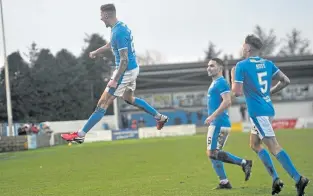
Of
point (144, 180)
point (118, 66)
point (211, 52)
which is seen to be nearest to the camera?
point (118, 66)

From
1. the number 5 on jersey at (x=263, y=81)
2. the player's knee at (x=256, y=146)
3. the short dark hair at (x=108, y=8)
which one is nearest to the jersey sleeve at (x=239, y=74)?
the number 5 on jersey at (x=263, y=81)

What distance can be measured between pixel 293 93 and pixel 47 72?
104 feet

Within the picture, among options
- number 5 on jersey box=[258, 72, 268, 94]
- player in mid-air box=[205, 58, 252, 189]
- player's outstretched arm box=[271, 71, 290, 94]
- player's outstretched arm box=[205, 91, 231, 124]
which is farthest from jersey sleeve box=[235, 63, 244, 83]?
player in mid-air box=[205, 58, 252, 189]

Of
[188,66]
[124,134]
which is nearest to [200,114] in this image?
[188,66]

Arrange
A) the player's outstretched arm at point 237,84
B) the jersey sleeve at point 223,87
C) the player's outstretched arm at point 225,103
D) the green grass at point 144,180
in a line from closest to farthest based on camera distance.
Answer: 1. the player's outstretched arm at point 237,84
2. the player's outstretched arm at point 225,103
3. the green grass at point 144,180
4. the jersey sleeve at point 223,87

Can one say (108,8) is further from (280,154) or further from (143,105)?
(280,154)

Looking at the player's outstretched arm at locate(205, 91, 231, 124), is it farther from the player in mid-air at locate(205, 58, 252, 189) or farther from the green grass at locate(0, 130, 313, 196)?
the green grass at locate(0, 130, 313, 196)

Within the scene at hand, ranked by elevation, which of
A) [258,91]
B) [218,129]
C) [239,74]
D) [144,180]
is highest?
[239,74]

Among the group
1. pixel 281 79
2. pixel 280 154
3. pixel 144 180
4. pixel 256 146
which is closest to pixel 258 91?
pixel 281 79

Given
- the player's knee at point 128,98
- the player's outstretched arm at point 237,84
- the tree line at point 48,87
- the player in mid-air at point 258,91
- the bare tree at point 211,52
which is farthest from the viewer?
the bare tree at point 211,52

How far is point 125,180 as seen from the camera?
14.1 m

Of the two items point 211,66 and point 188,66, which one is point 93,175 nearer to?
point 211,66

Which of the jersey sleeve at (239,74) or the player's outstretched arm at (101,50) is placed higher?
the player's outstretched arm at (101,50)

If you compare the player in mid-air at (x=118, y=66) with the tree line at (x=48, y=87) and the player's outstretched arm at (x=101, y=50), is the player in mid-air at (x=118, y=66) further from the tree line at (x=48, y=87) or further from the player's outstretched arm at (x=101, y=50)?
the tree line at (x=48, y=87)
